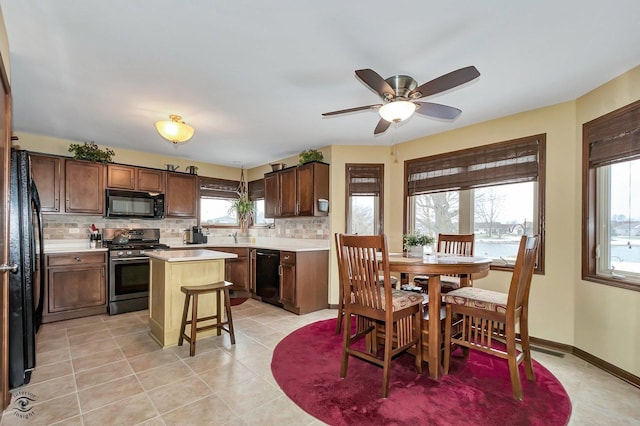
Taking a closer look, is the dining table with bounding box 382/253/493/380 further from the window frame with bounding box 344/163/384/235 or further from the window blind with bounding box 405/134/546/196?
the window frame with bounding box 344/163/384/235

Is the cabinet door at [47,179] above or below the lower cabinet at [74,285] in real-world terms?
above

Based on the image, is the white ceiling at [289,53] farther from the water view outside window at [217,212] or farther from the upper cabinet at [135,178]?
the water view outside window at [217,212]

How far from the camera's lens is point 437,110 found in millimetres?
2477

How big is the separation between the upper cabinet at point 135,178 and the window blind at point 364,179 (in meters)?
3.11

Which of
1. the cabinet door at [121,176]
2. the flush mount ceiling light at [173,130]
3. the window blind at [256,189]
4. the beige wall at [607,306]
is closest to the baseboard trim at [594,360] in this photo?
the beige wall at [607,306]

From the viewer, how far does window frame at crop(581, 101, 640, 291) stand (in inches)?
95.8

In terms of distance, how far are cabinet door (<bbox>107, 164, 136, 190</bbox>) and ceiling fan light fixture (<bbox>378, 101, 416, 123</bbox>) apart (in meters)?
4.12

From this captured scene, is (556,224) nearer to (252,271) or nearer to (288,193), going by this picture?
(288,193)

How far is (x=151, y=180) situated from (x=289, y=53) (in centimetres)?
370

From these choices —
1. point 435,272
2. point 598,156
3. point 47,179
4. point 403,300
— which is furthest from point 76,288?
point 598,156

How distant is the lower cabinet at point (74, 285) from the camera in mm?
3723

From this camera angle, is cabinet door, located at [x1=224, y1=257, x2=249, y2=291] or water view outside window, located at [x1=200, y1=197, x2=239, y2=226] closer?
cabinet door, located at [x1=224, y1=257, x2=249, y2=291]

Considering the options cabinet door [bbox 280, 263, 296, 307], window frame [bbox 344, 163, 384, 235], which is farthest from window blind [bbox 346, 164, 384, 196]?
cabinet door [bbox 280, 263, 296, 307]

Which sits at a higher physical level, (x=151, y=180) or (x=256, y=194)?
(x=151, y=180)
